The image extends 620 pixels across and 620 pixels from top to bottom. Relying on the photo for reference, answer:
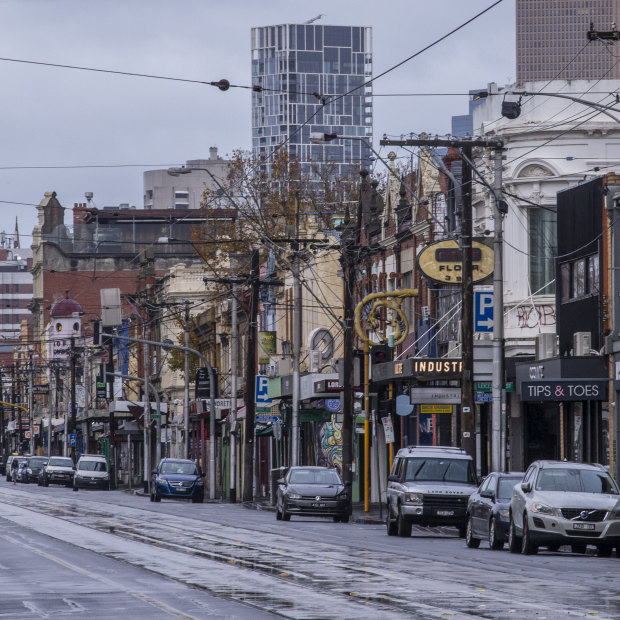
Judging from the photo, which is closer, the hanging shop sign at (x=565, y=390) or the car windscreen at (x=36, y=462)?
the hanging shop sign at (x=565, y=390)

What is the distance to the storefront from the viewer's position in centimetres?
3844

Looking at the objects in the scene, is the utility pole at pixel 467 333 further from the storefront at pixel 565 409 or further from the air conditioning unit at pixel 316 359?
the air conditioning unit at pixel 316 359

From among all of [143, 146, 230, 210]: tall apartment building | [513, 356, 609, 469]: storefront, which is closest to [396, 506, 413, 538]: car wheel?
[513, 356, 609, 469]: storefront

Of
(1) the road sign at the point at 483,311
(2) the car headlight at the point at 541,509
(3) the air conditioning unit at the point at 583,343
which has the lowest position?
(2) the car headlight at the point at 541,509

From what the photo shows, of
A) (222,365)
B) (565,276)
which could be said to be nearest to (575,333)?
(565,276)

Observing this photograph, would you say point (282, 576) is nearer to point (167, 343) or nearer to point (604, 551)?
point (604, 551)

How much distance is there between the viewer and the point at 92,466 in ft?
272

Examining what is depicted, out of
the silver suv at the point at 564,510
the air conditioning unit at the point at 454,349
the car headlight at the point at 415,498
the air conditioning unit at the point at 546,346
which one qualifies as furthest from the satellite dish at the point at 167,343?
the silver suv at the point at 564,510

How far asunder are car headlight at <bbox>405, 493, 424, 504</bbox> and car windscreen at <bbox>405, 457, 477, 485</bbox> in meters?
1.05

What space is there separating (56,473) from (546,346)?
A: 162ft

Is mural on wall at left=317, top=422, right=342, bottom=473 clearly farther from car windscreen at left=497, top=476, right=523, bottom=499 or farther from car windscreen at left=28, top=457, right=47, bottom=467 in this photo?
car windscreen at left=28, top=457, right=47, bottom=467

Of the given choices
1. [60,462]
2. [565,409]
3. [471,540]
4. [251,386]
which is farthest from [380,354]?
[60,462]

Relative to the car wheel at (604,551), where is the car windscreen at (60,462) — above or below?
below

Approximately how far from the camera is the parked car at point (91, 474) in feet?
268
